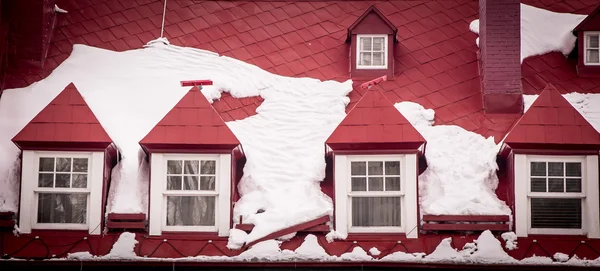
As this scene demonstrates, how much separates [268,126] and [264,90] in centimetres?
106

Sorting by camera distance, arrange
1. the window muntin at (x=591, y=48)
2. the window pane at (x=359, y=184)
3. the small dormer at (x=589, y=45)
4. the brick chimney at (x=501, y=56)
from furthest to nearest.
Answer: the window muntin at (x=591, y=48)
the small dormer at (x=589, y=45)
the brick chimney at (x=501, y=56)
the window pane at (x=359, y=184)

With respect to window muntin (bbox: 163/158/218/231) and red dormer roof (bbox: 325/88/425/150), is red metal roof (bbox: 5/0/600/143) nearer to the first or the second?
red dormer roof (bbox: 325/88/425/150)

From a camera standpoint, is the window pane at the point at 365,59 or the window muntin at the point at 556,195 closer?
the window muntin at the point at 556,195

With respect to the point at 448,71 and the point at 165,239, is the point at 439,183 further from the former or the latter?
the point at 165,239

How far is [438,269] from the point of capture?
18797 mm

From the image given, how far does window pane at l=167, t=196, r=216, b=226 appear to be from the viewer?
63.5 ft

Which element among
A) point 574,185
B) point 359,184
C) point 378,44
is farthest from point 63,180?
point 574,185

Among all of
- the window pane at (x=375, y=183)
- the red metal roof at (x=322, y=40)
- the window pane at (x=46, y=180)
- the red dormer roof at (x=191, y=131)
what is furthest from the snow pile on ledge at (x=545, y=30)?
the window pane at (x=46, y=180)

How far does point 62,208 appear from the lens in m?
19.4

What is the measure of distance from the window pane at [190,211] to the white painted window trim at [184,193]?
8cm

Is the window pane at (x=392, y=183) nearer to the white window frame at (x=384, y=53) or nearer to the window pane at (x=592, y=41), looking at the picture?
the white window frame at (x=384, y=53)

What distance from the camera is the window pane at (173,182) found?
19391mm

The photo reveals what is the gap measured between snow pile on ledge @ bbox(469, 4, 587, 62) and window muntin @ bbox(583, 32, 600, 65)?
0.33 meters

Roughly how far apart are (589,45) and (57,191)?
10680mm
